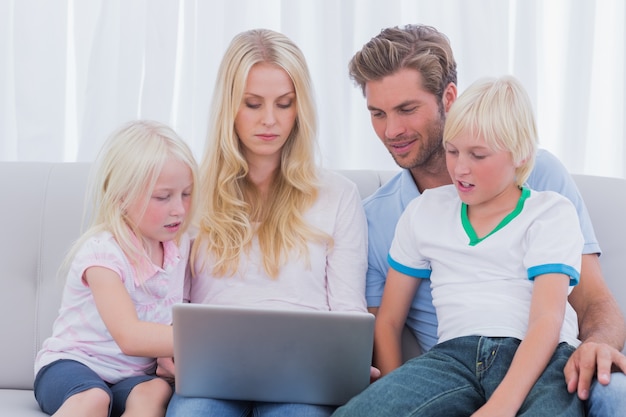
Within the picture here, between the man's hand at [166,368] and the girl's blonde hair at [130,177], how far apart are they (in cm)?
19

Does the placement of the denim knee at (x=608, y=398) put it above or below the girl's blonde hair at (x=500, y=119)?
below

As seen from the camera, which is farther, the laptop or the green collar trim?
the green collar trim

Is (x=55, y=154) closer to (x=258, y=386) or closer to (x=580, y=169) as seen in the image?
(x=258, y=386)

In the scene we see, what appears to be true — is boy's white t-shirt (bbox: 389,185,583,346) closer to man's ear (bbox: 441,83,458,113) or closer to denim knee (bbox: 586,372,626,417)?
denim knee (bbox: 586,372,626,417)

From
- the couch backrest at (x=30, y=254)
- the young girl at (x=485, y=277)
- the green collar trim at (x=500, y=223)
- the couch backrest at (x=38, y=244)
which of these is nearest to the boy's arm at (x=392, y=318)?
the young girl at (x=485, y=277)

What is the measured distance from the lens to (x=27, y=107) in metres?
2.61

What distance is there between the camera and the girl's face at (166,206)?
1757mm

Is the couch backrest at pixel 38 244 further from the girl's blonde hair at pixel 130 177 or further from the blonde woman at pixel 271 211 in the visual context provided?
the blonde woman at pixel 271 211

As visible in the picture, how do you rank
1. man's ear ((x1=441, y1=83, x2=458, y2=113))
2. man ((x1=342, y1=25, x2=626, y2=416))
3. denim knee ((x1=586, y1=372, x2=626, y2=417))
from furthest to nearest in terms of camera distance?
man's ear ((x1=441, y1=83, x2=458, y2=113))
man ((x1=342, y1=25, x2=626, y2=416))
denim knee ((x1=586, y1=372, x2=626, y2=417))

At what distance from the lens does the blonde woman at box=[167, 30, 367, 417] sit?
1.87 meters

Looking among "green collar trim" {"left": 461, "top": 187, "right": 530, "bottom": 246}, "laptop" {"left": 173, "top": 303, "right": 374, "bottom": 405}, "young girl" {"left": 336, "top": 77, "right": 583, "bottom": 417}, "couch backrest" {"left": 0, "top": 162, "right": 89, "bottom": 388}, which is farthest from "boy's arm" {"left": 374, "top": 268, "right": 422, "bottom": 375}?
"couch backrest" {"left": 0, "top": 162, "right": 89, "bottom": 388}

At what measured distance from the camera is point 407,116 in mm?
1982

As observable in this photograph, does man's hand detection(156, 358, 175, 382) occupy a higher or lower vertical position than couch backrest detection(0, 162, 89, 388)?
lower

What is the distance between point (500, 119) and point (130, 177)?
0.75m
